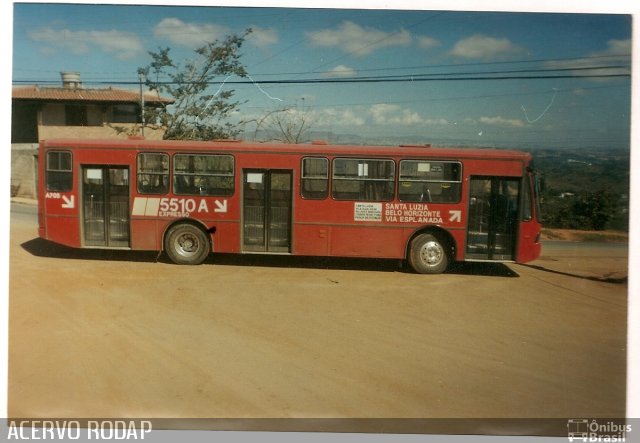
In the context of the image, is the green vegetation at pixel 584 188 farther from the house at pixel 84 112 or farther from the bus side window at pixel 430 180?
the house at pixel 84 112

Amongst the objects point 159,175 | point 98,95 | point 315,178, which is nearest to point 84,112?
point 98,95

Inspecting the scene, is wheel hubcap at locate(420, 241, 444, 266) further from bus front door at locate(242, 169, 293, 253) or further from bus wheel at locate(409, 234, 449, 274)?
bus front door at locate(242, 169, 293, 253)

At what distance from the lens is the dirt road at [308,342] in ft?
18.8

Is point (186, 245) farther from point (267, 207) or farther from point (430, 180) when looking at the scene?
point (430, 180)

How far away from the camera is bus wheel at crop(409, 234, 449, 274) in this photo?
31.7 ft

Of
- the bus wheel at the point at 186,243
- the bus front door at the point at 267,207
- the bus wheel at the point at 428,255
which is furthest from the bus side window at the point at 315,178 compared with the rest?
the bus wheel at the point at 186,243

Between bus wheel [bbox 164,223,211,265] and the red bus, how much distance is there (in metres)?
0.03

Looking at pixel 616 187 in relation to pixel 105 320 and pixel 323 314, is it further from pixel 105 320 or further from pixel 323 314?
pixel 105 320

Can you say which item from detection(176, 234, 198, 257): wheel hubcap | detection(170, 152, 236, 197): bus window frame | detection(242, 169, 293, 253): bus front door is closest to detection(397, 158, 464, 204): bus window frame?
detection(242, 169, 293, 253): bus front door

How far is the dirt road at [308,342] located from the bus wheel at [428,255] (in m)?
0.36

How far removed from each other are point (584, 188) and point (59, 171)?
930 centimetres

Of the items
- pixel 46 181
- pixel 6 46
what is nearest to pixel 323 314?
pixel 6 46

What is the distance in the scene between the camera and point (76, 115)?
11672 millimetres

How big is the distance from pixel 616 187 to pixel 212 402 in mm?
6150
